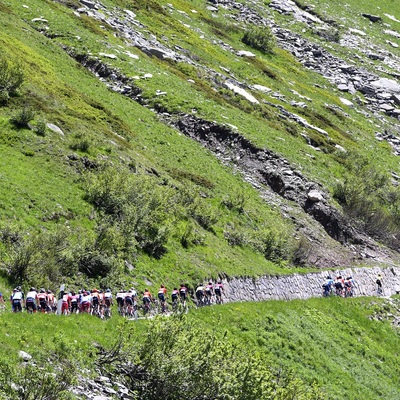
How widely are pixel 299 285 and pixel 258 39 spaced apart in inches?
2488

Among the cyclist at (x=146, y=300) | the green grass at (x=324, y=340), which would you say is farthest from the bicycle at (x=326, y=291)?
the cyclist at (x=146, y=300)

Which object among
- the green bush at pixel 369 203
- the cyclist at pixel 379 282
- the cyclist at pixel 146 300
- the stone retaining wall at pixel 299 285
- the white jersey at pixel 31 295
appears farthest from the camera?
the green bush at pixel 369 203

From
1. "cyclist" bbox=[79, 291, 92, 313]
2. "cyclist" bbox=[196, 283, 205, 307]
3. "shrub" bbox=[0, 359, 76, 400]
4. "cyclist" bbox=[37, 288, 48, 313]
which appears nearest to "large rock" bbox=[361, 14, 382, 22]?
"cyclist" bbox=[196, 283, 205, 307]

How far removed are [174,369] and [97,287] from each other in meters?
8.37

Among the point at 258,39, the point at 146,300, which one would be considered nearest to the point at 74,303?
the point at 146,300

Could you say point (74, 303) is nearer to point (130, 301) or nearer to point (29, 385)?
point (130, 301)

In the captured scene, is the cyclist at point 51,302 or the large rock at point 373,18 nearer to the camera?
the cyclist at point 51,302

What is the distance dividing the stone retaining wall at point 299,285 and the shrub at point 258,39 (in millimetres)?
54772

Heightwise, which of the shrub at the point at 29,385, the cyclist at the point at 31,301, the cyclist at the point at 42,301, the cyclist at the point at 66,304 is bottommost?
the cyclist at the point at 66,304

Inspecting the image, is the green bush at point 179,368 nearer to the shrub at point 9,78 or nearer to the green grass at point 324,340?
the green grass at point 324,340

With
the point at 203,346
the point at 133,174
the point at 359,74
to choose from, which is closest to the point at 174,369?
the point at 203,346

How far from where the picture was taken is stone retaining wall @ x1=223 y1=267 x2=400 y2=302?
31859 millimetres

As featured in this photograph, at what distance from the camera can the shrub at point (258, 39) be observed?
90.6 meters

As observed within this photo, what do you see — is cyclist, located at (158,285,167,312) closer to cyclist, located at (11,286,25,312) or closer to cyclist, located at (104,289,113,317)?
cyclist, located at (104,289,113,317)
